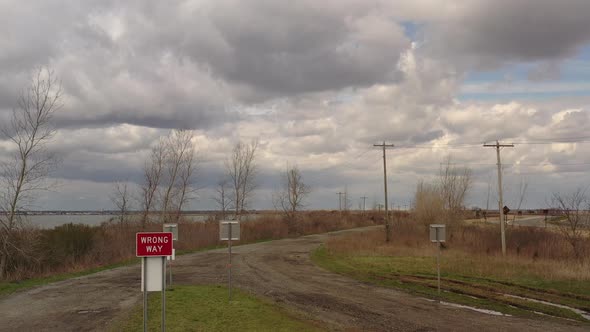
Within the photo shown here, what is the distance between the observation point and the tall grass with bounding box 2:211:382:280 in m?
24.9

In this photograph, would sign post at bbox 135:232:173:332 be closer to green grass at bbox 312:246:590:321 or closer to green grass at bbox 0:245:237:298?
green grass at bbox 312:246:590:321

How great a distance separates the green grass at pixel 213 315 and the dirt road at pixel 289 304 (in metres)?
0.67

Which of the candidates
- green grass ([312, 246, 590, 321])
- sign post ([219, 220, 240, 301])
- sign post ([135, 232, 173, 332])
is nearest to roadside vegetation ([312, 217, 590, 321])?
green grass ([312, 246, 590, 321])

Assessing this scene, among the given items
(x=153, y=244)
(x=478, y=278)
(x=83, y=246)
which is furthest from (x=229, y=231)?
(x=83, y=246)

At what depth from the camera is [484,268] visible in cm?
2386

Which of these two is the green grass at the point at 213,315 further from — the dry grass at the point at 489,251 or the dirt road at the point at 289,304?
the dry grass at the point at 489,251

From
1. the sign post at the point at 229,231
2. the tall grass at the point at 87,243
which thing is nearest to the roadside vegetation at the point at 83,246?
the tall grass at the point at 87,243

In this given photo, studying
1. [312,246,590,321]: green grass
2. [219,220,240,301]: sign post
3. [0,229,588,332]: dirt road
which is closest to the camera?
[0,229,588,332]: dirt road

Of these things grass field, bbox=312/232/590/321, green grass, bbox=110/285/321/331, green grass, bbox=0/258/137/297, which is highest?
green grass, bbox=110/285/321/331

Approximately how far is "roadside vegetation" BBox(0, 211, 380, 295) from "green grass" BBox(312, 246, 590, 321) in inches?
499

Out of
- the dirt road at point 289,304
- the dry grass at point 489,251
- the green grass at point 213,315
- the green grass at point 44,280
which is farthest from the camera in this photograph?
the dry grass at point 489,251

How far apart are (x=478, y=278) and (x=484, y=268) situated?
3.18m

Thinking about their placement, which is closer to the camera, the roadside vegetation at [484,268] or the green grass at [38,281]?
the roadside vegetation at [484,268]

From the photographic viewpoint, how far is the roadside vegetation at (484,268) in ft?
52.6
